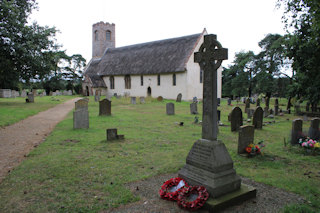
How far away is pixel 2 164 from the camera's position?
19.3 feet

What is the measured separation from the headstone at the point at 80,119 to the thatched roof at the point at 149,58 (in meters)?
20.6

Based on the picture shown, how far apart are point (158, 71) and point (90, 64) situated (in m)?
19.1

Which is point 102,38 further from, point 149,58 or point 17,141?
point 17,141

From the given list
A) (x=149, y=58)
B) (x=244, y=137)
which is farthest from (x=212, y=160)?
(x=149, y=58)

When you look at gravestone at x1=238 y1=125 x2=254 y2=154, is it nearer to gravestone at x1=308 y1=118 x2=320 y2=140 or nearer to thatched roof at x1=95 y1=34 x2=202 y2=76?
gravestone at x1=308 y1=118 x2=320 y2=140

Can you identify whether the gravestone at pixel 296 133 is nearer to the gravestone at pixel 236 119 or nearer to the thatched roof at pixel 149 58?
the gravestone at pixel 236 119

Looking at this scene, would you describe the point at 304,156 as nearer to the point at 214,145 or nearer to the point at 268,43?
the point at 214,145

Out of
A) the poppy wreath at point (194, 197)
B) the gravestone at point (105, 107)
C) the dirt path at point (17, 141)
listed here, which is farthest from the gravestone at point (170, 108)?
the poppy wreath at point (194, 197)

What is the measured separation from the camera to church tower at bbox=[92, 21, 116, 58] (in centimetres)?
4644

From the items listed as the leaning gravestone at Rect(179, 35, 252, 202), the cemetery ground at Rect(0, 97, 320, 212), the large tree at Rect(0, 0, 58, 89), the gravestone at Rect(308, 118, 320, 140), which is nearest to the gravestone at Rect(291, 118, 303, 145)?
the cemetery ground at Rect(0, 97, 320, 212)

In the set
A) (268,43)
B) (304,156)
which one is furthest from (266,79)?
(304,156)

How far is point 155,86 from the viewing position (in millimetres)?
34188

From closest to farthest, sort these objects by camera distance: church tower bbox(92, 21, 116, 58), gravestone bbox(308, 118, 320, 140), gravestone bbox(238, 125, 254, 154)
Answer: gravestone bbox(238, 125, 254, 154) → gravestone bbox(308, 118, 320, 140) → church tower bbox(92, 21, 116, 58)

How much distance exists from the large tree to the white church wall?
14.7 metres
